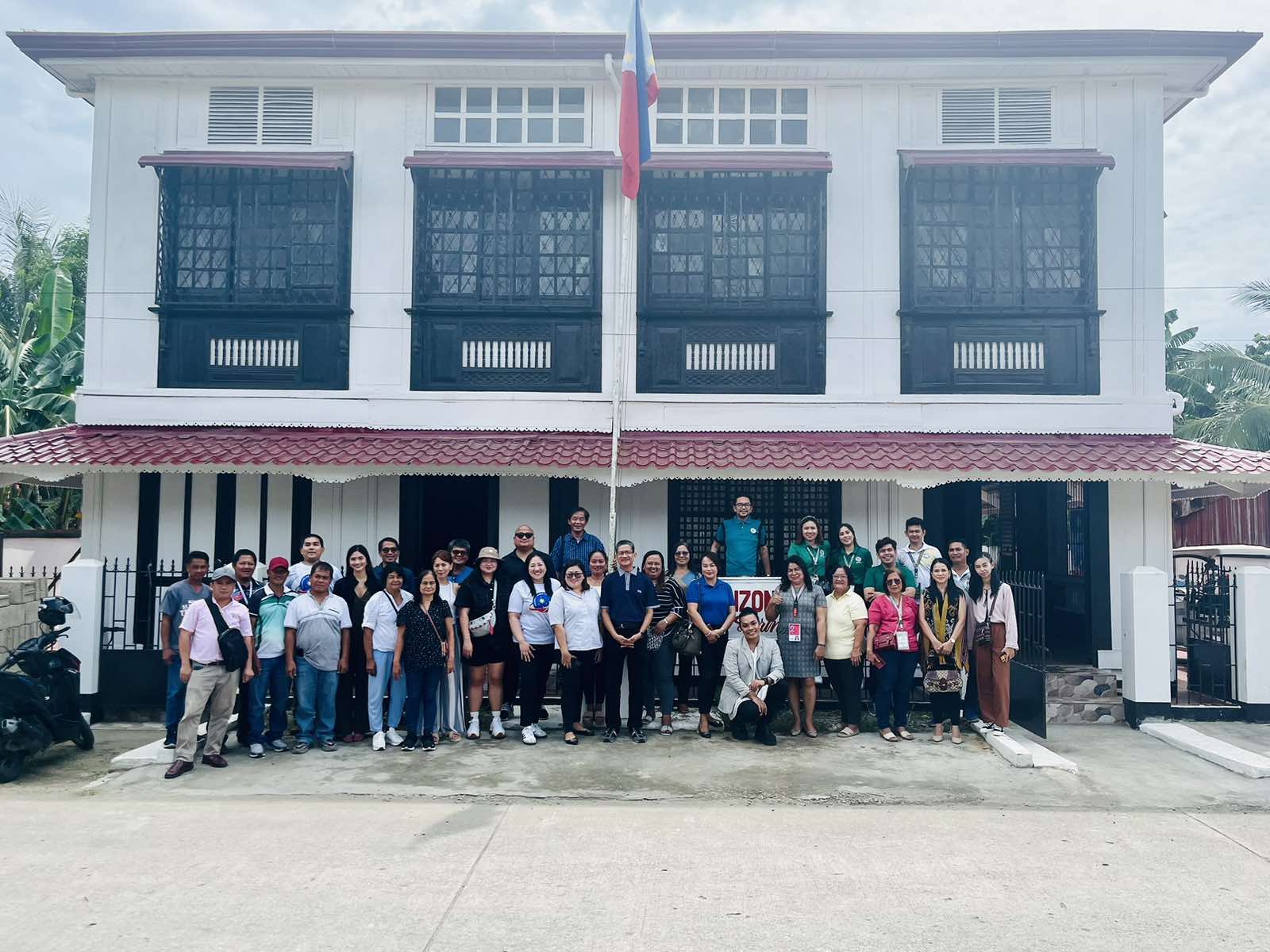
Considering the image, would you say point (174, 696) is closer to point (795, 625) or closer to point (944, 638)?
point (795, 625)

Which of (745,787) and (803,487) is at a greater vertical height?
(803,487)

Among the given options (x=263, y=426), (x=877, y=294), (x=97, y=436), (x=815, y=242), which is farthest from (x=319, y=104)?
(x=877, y=294)

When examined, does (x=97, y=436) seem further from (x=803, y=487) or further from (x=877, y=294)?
(x=877, y=294)

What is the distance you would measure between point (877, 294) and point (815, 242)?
100cm

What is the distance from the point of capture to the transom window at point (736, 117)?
1155 cm

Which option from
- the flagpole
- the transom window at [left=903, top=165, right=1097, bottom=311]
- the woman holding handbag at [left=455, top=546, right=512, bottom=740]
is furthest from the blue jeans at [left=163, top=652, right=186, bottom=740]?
the transom window at [left=903, top=165, right=1097, bottom=311]

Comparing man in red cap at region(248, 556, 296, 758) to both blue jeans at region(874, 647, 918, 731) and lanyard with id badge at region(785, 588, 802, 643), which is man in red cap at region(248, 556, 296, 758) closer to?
lanyard with id badge at region(785, 588, 802, 643)

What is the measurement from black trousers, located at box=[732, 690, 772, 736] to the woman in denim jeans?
2.24ft

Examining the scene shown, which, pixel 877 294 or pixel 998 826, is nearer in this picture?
pixel 998 826

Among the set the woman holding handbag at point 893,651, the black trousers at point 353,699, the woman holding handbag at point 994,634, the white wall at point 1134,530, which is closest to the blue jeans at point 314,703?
the black trousers at point 353,699

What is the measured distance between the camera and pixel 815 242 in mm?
11328

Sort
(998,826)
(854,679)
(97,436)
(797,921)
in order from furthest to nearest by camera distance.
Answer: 1. (97,436)
2. (854,679)
3. (998,826)
4. (797,921)

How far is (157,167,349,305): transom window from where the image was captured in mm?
11344

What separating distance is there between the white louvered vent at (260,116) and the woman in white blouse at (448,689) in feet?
21.5
